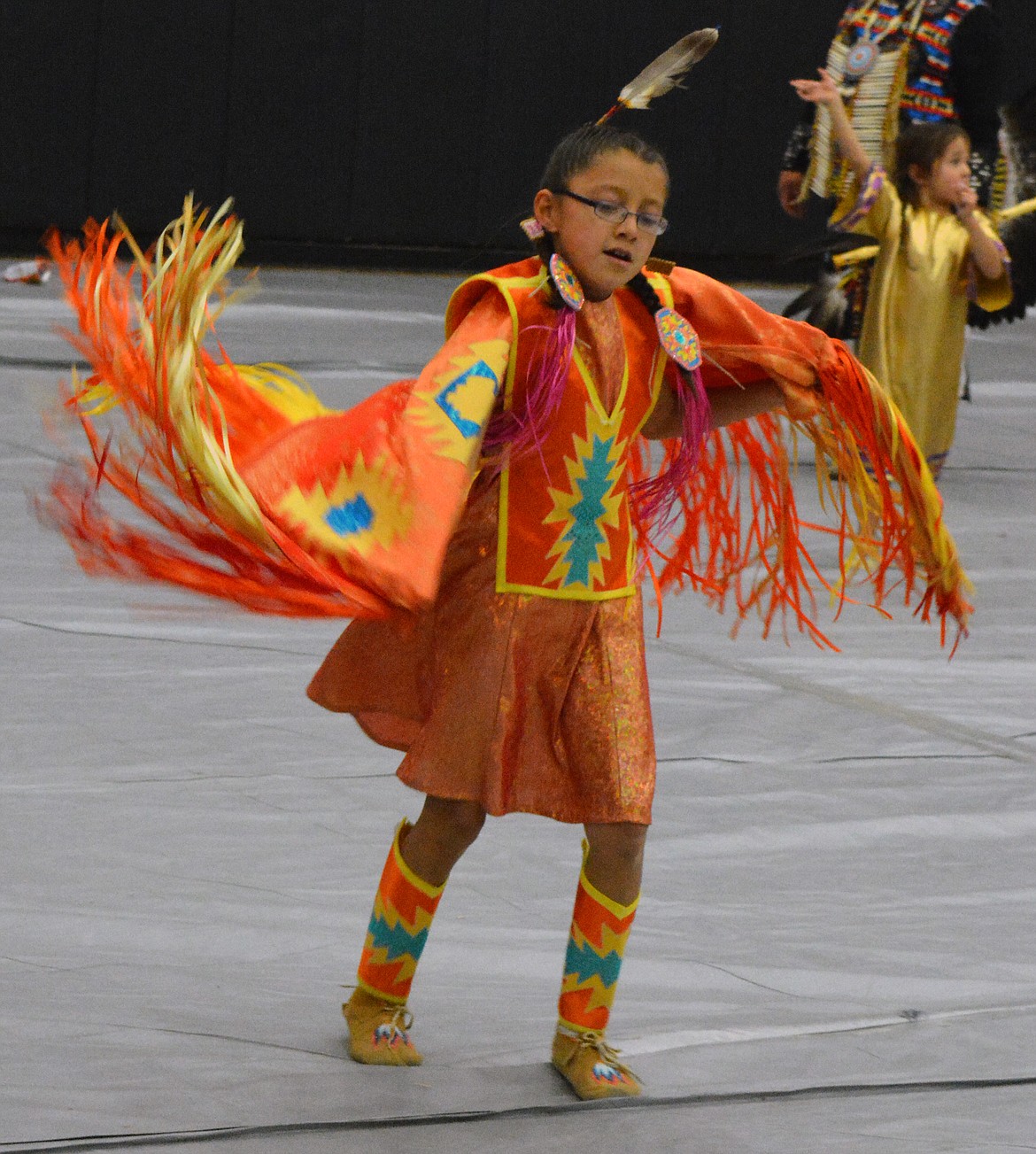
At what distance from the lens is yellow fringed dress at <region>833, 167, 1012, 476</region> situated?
566 cm

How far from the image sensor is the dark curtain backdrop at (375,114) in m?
10.4

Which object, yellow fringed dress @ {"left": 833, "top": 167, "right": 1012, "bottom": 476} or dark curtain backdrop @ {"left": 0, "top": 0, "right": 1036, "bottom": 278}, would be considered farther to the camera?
dark curtain backdrop @ {"left": 0, "top": 0, "right": 1036, "bottom": 278}

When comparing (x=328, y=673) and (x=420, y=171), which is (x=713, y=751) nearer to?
(x=328, y=673)

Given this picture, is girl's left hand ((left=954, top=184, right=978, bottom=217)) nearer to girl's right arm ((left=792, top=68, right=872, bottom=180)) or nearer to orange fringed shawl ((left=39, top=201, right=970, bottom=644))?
girl's right arm ((left=792, top=68, right=872, bottom=180))

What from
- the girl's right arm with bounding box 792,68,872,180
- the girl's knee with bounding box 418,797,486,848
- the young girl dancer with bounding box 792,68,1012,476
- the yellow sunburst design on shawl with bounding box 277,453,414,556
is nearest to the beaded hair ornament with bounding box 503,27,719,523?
the yellow sunburst design on shawl with bounding box 277,453,414,556

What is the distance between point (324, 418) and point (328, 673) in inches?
12.7

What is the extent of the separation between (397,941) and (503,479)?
57cm

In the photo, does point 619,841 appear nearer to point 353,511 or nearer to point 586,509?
point 586,509

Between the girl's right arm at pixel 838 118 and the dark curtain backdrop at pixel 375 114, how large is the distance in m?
4.88

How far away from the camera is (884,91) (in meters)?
6.25

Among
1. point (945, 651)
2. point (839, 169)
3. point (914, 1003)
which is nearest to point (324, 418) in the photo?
point (914, 1003)

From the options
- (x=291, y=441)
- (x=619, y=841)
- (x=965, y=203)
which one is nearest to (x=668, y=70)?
(x=291, y=441)

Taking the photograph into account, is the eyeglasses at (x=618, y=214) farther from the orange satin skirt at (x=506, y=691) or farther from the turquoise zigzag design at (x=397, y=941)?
the turquoise zigzag design at (x=397, y=941)

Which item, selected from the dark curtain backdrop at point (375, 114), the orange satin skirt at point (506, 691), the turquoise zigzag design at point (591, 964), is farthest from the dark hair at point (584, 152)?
the dark curtain backdrop at point (375, 114)
